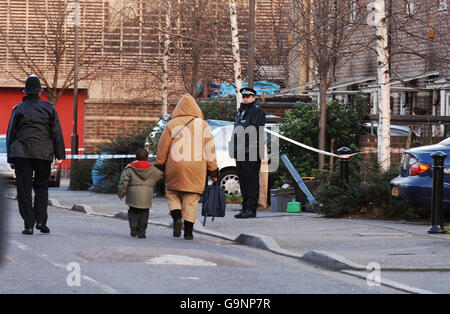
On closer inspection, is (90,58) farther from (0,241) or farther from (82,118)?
(0,241)

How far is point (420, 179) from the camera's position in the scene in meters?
13.6

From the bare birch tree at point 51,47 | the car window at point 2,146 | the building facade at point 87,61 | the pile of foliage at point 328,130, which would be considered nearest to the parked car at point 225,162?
the pile of foliage at point 328,130

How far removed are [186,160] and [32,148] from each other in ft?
5.99

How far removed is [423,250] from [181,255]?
264 centimetres

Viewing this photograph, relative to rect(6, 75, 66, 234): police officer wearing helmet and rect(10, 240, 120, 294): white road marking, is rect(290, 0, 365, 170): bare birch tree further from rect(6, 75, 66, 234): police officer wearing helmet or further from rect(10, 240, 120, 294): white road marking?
rect(10, 240, 120, 294): white road marking

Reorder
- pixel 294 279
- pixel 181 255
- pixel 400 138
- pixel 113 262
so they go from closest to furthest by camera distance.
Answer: pixel 294 279, pixel 113 262, pixel 181 255, pixel 400 138

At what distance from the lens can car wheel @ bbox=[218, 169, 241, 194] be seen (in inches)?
790

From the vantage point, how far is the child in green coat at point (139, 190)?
12633mm

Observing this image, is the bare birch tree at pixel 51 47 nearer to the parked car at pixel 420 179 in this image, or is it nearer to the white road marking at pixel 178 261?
the parked car at pixel 420 179

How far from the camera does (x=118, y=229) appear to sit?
1411cm

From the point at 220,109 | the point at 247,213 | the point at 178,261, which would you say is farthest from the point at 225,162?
the point at 178,261

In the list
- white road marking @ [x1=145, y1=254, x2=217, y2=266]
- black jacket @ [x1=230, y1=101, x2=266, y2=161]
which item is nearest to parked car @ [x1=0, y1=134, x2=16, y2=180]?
black jacket @ [x1=230, y1=101, x2=266, y2=161]

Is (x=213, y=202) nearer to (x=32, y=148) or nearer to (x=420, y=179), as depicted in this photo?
(x=32, y=148)
